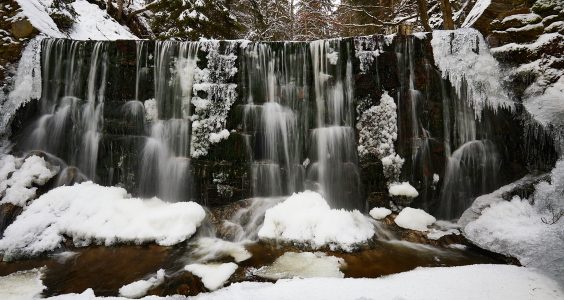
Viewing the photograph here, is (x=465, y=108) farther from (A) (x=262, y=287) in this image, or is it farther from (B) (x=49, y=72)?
(B) (x=49, y=72)

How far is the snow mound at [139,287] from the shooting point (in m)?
4.09

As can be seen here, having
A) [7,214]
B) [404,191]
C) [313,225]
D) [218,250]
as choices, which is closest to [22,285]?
[7,214]

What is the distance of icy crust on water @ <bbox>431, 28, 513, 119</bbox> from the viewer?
6406mm

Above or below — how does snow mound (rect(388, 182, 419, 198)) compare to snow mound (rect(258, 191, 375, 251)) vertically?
above

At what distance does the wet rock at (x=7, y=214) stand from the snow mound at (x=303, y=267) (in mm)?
4891

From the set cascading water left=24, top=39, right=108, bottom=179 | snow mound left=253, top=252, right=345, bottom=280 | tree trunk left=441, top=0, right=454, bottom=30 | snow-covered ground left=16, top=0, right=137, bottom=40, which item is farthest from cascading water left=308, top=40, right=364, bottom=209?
snow-covered ground left=16, top=0, right=137, bottom=40

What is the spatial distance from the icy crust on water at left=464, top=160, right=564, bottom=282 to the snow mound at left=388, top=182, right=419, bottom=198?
111cm

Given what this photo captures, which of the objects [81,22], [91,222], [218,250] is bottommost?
[218,250]

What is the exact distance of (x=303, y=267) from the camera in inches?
180

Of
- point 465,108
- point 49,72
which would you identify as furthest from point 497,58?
point 49,72

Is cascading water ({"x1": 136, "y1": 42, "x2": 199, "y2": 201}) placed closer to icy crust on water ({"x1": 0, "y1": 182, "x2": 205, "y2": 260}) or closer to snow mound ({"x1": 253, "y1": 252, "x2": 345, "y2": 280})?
icy crust on water ({"x1": 0, "y1": 182, "x2": 205, "y2": 260})

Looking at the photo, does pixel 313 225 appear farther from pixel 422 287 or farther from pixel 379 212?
pixel 422 287

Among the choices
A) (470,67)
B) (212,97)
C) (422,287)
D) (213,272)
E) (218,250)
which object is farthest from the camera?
(212,97)

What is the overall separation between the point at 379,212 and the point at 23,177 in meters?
7.15
